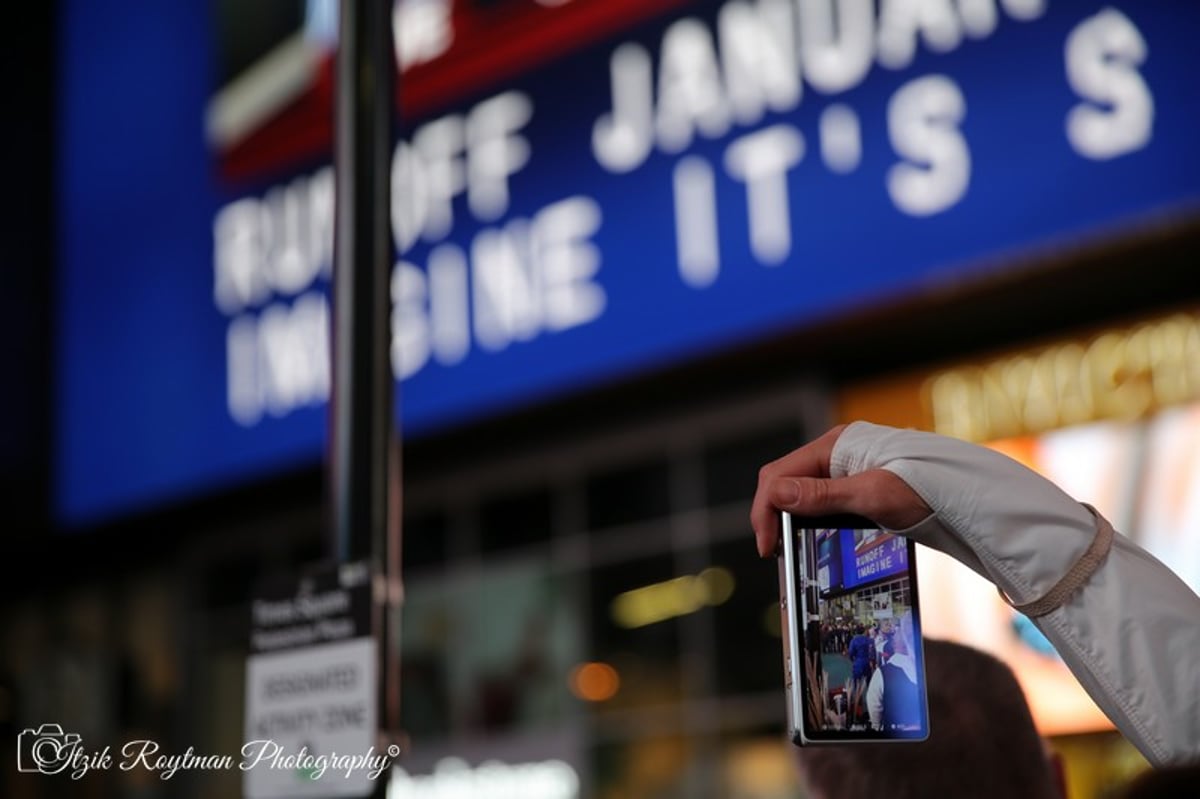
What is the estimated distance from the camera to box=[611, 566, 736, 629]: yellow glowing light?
15.8 meters

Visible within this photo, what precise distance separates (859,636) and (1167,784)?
87 centimetres

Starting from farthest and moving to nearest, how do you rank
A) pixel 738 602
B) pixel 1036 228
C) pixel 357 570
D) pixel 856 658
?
pixel 738 602, pixel 1036 228, pixel 357 570, pixel 856 658

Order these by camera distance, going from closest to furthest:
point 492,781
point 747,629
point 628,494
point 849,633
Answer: point 849,633
point 747,629
point 628,494
point 492,781

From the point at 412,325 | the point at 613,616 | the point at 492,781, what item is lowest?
the point at 492,781

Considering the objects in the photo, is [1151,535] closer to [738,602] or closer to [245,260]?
[738,602]

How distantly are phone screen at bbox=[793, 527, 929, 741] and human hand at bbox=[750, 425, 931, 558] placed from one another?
0.19 ft

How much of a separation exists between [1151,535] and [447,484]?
832 cm

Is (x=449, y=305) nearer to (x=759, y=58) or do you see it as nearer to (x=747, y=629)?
(x=759, y=58)

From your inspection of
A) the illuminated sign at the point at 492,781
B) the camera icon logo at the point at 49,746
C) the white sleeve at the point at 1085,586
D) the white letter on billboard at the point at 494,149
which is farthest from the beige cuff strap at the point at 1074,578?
the illuminated sign at the point at 492,781

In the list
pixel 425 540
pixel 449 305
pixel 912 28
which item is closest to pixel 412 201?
pixel 449 305

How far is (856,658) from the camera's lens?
7.82 ft

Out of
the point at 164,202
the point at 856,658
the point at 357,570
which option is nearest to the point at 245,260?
the point at 164,202

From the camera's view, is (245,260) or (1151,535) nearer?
(1151,535)

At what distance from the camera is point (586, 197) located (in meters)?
15.4
